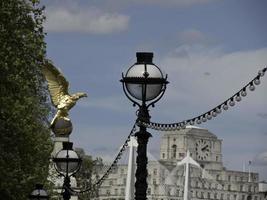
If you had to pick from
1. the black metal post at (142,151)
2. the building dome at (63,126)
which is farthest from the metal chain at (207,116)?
the building dome at (63,126)

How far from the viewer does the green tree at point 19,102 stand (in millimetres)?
58719

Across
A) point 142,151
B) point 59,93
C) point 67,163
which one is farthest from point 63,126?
point 142,151

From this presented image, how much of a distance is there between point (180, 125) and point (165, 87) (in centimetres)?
143

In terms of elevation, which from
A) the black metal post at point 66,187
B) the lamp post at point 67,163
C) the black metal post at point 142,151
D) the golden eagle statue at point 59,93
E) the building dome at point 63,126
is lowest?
the black metal post at point 142,151

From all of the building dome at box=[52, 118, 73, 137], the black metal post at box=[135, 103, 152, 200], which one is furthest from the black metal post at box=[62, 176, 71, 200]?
the building dome at box=[52, 118, 73, 137]

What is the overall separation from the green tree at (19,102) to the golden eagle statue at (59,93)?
3.82 feet

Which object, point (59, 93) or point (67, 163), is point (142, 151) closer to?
point (67, 163)

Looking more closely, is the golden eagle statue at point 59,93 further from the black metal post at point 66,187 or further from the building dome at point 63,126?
the black metal post at point 66,187

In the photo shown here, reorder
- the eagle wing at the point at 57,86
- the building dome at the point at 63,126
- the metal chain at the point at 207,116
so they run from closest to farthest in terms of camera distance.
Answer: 1. the metal chain at the point at 207,116
2. the building dome at the point at 63,126
3. the eagle wing at the point at 57,86

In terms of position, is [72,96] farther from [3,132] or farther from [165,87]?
[165,87]

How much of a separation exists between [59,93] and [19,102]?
2.31 m

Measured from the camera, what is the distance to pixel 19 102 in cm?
5978

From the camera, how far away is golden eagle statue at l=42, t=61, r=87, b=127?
183ft

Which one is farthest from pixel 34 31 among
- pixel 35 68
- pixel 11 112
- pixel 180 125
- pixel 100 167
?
pixel 100 167
